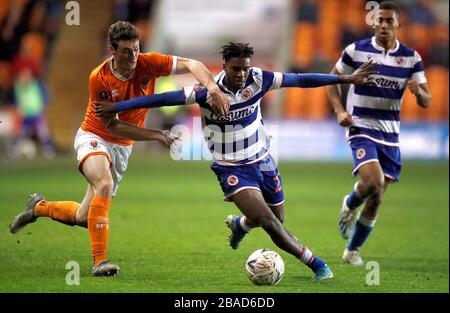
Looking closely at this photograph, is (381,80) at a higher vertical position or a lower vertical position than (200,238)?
higher

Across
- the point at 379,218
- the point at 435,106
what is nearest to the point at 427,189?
the point at 379,218

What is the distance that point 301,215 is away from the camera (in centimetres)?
1283

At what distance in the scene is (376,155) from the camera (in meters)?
8.74

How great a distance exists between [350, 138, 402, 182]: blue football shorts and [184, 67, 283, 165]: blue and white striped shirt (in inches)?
57.2

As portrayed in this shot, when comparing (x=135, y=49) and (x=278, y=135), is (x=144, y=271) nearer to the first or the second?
(x=135, y=49)

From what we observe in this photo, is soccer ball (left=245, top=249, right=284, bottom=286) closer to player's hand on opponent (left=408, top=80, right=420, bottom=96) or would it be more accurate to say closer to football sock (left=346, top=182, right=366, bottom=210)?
football sock (left=346, top=182, right=366, bottom=210)

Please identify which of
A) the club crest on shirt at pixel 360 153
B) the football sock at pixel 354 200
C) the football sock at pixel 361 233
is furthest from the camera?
the football sock at pixel 354 200

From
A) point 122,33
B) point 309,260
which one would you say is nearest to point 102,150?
point 122,33

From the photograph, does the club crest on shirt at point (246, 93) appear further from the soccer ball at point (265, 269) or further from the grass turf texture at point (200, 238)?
the grass turf texture at point (200, 238)

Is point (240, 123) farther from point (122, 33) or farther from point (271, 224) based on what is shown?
point (122, 33)

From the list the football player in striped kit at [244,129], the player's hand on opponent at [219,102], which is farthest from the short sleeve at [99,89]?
the player's hand on opponent at [219,102]

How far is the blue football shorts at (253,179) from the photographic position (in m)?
7.37

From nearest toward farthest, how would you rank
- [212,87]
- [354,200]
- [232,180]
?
1. [212,87]
2. [232,180]
3. [354,200]

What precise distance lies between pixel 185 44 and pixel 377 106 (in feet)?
57.5
